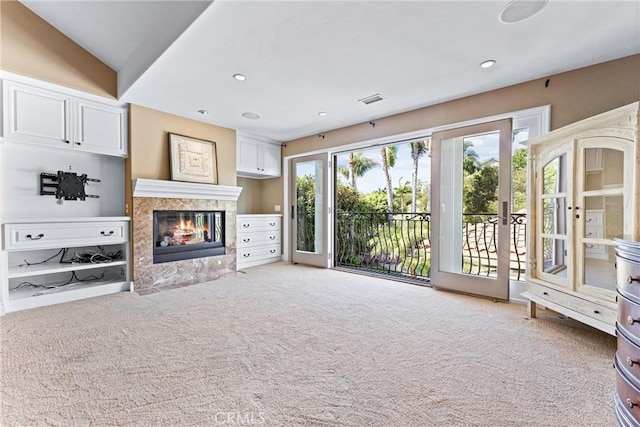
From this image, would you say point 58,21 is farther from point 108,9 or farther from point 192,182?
point 192,182

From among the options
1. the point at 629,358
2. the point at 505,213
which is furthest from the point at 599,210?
the point at 629,358

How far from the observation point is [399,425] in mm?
1314

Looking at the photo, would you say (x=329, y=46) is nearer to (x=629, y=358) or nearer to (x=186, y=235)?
(x=629, y=358)

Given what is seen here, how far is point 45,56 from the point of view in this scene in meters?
3.06

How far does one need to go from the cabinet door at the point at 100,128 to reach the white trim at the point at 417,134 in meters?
2.77

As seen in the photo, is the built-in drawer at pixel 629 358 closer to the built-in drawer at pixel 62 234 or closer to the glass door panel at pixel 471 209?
the glass door panel at pixel 471 209

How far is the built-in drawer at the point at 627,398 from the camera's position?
1.13 meters

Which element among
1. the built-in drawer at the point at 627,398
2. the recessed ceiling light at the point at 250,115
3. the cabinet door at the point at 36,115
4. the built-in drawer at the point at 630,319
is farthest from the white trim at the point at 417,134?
the cabinet door at the point at 36,115

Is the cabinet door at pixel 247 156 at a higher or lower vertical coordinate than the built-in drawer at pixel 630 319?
higher

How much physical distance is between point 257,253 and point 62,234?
281 cm

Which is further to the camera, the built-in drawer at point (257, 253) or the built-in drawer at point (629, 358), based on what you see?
the built-in drawer at point (257, 253)

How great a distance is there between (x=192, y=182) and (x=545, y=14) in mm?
4313

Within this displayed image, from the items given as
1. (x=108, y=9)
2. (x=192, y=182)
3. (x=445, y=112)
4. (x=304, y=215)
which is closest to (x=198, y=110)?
(x=192, y=182)

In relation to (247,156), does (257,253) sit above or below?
below
